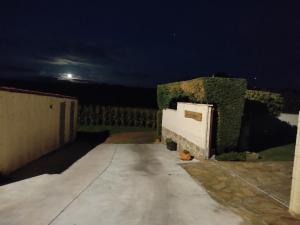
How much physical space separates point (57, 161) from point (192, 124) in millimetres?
9097

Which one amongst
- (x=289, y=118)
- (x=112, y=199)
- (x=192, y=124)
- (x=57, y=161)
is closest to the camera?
(x=112, y=199)

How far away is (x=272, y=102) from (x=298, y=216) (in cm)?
1619

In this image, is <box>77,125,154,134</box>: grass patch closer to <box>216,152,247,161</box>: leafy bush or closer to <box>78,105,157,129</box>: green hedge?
<box>78,105,157,129</box>: green hedge

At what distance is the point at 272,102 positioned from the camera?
1024 inches

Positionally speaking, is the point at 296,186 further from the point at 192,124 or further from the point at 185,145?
the point at 185,145

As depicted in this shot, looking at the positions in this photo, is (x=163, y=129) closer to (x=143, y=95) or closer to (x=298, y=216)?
(x=143, y=95)

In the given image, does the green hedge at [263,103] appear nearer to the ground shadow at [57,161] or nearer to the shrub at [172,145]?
the shrub at [172,145]

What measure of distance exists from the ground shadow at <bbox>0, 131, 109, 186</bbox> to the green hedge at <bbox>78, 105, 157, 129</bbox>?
555cm

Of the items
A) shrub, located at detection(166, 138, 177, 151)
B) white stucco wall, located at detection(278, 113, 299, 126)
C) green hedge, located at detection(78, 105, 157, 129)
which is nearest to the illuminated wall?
shrub, located at detection(166, 138, 177, 151)

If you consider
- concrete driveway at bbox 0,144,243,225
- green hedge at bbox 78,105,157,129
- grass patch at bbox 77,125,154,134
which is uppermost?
green hedge at bbox 78,105,157,129

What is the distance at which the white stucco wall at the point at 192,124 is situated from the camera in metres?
19.7

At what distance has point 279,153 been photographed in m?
22.2

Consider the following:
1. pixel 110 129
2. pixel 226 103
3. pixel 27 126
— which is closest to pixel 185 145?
pixel 226 103

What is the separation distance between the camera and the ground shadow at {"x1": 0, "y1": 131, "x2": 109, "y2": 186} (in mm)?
15372
